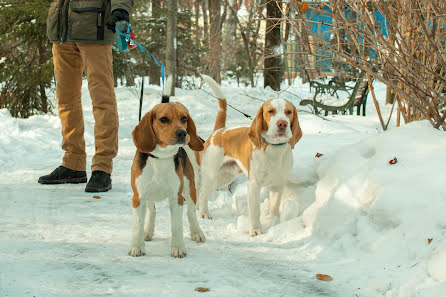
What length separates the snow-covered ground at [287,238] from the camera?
2.62 meters

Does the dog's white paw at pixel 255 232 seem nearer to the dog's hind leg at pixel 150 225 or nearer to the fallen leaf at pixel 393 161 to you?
the dog's hind leg at pixel 150 225

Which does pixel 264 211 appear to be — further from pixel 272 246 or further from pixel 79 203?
pixel 79 203

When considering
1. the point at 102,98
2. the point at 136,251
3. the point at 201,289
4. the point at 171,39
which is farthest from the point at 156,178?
the point at 171,39

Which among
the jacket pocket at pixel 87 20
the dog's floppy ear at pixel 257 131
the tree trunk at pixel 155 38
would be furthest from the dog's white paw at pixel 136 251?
the tree trunk at pixel 155 38

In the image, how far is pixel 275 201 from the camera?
404 centimetres

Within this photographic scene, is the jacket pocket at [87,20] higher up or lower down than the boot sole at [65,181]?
higher up

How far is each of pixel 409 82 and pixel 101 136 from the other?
120 inches

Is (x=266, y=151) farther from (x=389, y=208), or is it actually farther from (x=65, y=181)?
(x=65, y=181)

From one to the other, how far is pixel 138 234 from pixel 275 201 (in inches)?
54.1

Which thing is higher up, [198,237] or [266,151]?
[266,151]

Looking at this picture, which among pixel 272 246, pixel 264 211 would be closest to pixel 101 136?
pixel 264 211

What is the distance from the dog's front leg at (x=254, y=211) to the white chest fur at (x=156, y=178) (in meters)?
0.95

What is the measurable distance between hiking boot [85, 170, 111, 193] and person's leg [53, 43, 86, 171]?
48 centimetres

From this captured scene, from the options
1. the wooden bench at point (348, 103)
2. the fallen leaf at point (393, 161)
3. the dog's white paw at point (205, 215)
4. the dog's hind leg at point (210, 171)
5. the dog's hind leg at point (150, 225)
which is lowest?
the dog's white paw at point (205, 215)
